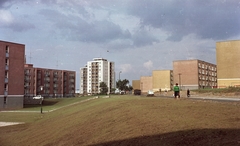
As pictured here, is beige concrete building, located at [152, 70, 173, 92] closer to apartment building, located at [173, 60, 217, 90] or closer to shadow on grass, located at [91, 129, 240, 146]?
apartment building, located at [173, 60, 217, 90]

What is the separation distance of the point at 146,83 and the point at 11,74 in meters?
110

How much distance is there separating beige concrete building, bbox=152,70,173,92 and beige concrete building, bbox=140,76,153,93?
82.8 feet

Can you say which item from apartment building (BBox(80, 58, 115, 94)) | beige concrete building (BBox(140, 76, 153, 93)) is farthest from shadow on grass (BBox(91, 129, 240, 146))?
apartment building (BBox(80, 58, 115, 94))

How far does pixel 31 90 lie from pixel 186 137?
107182 millimetres

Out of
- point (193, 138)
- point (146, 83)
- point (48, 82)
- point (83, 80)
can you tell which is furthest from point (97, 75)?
point (193, 138)

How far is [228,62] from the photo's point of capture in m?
72.2

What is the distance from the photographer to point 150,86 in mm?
159500

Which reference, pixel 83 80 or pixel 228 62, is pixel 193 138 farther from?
pixel 83 80

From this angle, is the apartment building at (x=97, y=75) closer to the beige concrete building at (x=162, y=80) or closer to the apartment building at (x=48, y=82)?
the apartment building at (x=48, y=82)

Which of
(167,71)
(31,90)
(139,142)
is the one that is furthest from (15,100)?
(167,71)

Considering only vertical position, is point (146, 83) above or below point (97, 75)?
below

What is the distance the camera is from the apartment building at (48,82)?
4253 inches

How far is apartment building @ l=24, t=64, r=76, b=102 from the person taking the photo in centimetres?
10802

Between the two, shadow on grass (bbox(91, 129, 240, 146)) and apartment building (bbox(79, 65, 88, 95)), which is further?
apartment building (bbox(79, 65, 88, 95))
